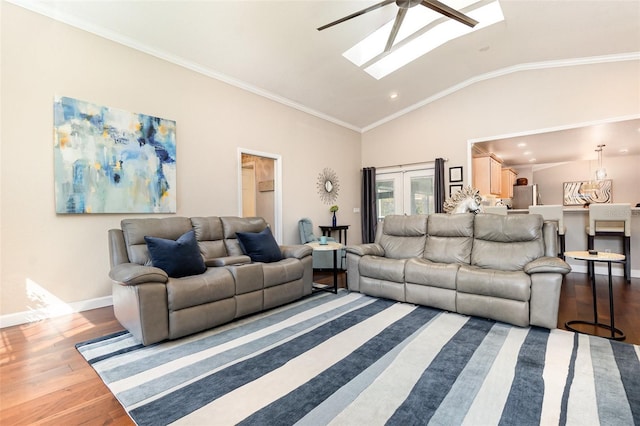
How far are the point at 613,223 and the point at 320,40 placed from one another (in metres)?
5.09

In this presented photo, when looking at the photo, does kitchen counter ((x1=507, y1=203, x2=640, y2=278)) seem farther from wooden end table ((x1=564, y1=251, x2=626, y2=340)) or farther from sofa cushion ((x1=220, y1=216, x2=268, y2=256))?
sofa cushion ((x1=220, y1=216, x2=268, y2=256))

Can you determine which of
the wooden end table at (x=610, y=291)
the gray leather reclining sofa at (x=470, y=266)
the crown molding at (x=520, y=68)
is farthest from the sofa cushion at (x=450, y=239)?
the crown molding at (x=520, y=68)

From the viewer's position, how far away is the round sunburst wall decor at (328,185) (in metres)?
6.19

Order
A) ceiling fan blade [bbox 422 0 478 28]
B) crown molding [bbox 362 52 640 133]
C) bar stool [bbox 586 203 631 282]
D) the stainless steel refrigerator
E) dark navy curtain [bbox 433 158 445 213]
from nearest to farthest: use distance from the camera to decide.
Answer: ceiling fan blade [bbox 422 0 478 28]
bar stool [bbox 586 203 631 282]
crown molding [bbox 362 52 640 133]
dark navy curtain [bbox 433 158 445 213]
the stainless steel refrigerator

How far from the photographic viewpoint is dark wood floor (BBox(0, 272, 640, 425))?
1582mm

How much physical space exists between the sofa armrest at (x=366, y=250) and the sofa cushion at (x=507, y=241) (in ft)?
3.71

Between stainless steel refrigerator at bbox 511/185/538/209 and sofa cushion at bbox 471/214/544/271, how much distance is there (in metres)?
5.09

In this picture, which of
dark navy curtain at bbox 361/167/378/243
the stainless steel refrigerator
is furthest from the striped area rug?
the stainless steel refrigerator

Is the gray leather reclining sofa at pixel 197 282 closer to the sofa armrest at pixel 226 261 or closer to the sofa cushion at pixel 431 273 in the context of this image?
the sofa armrest at pixel 226 261

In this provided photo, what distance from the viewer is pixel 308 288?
144 inches

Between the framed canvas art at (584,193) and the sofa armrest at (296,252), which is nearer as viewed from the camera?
the sofa armrest at (296,252)

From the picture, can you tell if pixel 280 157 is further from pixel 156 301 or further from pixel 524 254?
pixel 524 254

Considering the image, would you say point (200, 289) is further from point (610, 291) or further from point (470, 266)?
point (610, 291)

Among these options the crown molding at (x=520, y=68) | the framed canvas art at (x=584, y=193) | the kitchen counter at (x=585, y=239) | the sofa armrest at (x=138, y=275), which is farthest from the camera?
the framed canvas art at (x=584, y=193)
